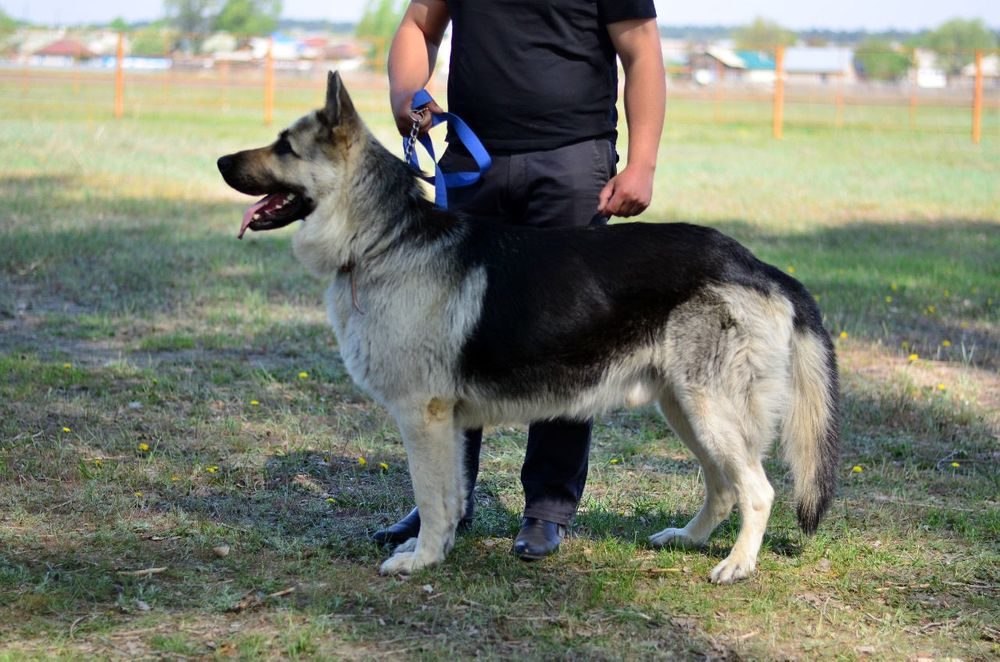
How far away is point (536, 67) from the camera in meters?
4.32

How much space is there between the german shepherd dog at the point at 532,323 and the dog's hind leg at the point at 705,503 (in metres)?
0.17

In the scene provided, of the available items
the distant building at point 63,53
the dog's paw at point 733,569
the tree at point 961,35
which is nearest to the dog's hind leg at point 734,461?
the dog's paw at point 733,569

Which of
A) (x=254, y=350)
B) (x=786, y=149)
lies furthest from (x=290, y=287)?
(x=786, y=149)

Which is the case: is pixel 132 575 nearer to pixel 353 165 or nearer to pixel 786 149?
pixel 353 165

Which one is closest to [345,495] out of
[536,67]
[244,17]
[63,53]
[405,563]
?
[405,563]

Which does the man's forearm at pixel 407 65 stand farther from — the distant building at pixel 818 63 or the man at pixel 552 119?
the distant building at pixel 818 63

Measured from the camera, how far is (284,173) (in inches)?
161

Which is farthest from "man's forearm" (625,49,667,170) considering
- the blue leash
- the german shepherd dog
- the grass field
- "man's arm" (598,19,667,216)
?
the grass field

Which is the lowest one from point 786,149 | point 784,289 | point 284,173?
point 786,149

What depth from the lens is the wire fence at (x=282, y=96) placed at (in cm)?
2783

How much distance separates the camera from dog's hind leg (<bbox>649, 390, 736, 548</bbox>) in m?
4.41

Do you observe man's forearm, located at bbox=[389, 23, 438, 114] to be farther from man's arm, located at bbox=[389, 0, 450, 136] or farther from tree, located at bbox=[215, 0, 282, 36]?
tree, located at bbox=[215, 0, 282, 36]

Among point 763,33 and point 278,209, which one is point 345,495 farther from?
point 763,33

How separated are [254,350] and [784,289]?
4275 millimetres
